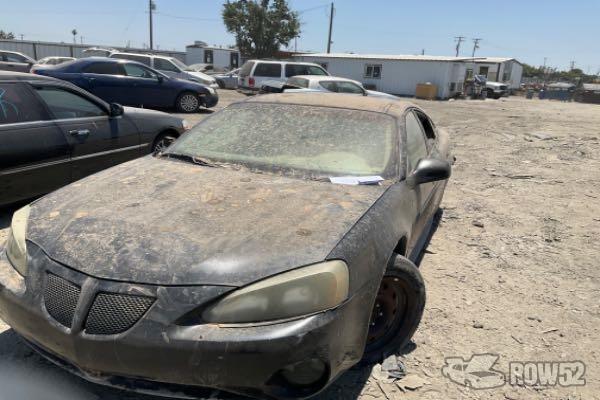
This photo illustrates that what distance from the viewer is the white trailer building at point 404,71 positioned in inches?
1219

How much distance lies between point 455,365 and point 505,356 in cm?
36

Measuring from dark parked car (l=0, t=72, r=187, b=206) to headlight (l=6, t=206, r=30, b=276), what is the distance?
2.03 metres

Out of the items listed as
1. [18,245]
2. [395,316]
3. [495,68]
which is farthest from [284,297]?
[495,68]

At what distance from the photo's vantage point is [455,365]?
2.67 meters

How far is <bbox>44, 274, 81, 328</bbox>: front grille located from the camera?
186cm

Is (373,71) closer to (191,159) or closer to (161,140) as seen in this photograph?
(161,140)

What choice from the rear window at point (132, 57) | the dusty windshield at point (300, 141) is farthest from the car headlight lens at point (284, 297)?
the rear window at point (132, 57)

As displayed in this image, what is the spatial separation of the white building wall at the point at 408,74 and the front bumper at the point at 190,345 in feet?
103

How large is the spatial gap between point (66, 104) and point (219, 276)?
3.84 m

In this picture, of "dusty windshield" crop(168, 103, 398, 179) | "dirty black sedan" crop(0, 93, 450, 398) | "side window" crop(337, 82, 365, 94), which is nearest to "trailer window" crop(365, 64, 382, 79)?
"side window" crop(337, 82, 365, 94)

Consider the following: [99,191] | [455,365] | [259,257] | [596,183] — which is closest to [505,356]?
[455,365]

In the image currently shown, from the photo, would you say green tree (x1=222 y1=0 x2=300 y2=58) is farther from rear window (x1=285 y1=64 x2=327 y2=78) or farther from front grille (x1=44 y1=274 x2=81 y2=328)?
front grille (x1=44 y1=274 x2=81 y2=328)

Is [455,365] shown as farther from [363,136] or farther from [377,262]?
[363,136]

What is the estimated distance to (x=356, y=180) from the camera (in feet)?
9.30
